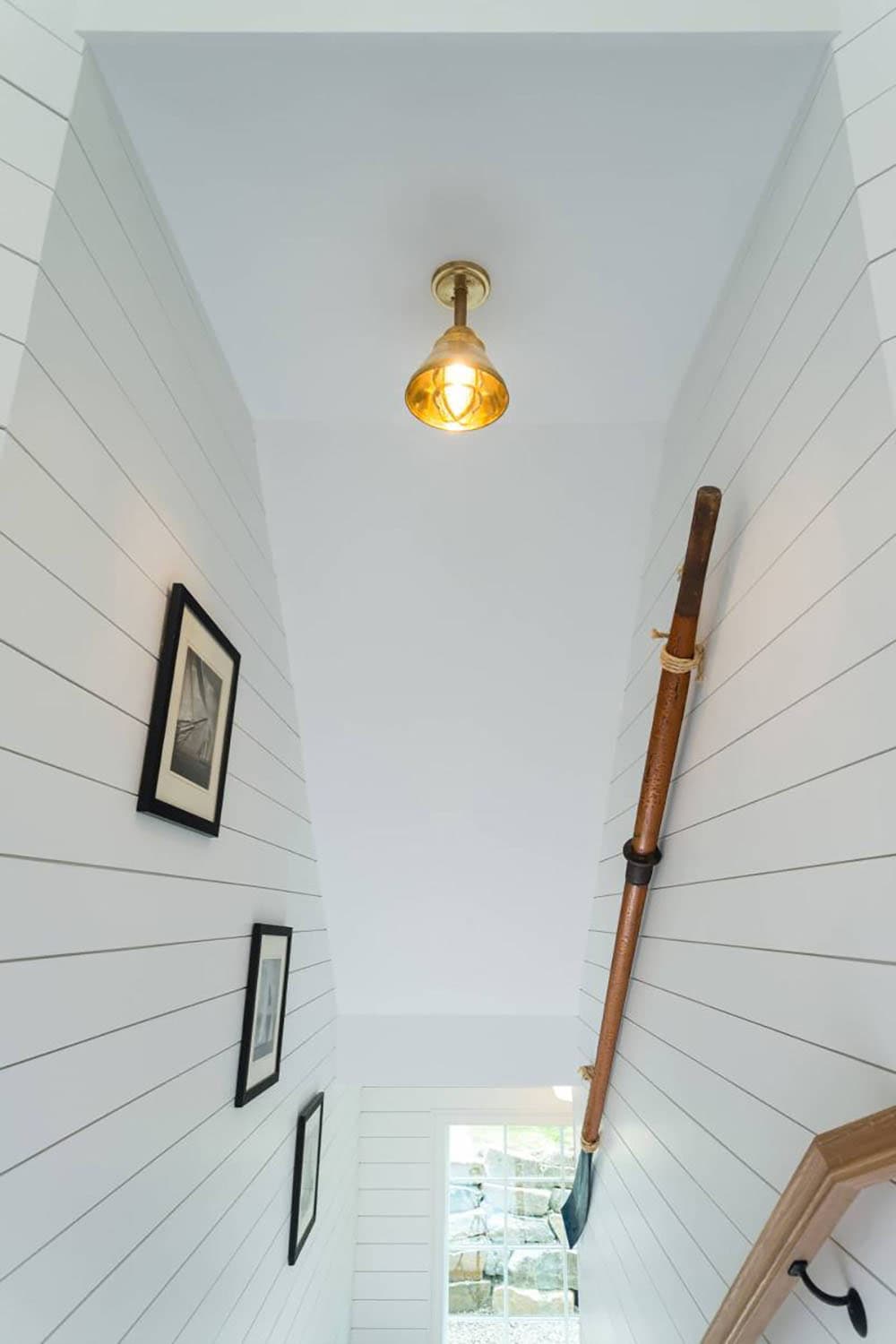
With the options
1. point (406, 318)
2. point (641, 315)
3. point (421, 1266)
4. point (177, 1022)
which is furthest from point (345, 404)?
point (421, 1266)

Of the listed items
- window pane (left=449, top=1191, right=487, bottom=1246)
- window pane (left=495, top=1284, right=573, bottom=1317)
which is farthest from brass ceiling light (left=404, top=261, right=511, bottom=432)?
window pane (left=495, top=1284, right=573, bottom=1317)

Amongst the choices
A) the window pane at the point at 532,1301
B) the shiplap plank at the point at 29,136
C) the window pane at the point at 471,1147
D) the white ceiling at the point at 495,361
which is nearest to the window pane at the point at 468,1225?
the window pane at the point at 471,1147

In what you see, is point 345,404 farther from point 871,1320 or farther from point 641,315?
point 871,1320

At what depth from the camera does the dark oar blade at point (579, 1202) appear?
2123mm

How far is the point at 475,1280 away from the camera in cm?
373

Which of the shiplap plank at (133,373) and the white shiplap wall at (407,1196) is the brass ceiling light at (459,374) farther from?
the white shiplap wall at (407,1196)

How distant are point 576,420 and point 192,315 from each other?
823mm

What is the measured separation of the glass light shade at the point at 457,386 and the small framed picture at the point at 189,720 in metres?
0.51

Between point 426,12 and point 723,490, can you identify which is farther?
point 723,490

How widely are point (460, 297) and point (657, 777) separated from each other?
0.91m

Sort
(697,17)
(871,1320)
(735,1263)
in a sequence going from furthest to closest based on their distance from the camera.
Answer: (735,1263) → (697,17) → (871,1320)

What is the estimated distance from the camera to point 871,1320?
2.46 feet

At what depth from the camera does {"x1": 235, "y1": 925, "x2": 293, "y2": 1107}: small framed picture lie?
1.59 meters

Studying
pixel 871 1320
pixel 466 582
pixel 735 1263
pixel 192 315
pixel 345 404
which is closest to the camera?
pixel 871 1320
